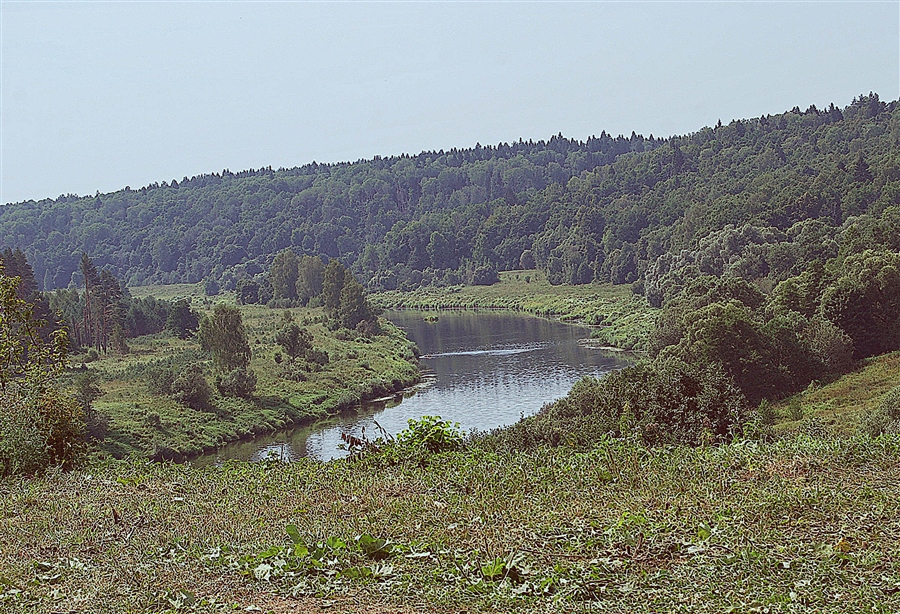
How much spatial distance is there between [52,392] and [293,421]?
3374 cm

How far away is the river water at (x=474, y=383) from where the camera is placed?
43031 mm

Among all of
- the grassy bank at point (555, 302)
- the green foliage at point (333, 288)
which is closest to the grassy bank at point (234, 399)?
the green foliage at point (333, 288)

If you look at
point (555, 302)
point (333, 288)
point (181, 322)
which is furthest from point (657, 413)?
point (555, 302)

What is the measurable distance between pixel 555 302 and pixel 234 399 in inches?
2656

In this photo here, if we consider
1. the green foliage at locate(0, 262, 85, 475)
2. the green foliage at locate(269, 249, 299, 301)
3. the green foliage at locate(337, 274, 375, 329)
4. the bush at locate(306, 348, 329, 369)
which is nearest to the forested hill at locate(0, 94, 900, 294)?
the green foliage at locate(337, 274, 375, 329)

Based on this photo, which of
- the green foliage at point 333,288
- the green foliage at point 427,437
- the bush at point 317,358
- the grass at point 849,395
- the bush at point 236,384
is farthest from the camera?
the green foliage at point 333,288

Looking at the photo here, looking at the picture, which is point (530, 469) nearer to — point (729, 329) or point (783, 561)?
point (783, 561)

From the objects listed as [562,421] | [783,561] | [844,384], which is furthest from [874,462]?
[844,384]

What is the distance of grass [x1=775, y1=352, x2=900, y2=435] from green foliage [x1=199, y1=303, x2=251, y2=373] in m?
32.6

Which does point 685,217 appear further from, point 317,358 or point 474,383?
point 474,383

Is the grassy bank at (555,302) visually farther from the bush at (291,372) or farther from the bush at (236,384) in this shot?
the bush at (236,384)

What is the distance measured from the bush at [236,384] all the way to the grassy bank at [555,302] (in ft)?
104

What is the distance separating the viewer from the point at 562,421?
83.8 feet

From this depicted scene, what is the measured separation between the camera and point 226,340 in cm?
5522
